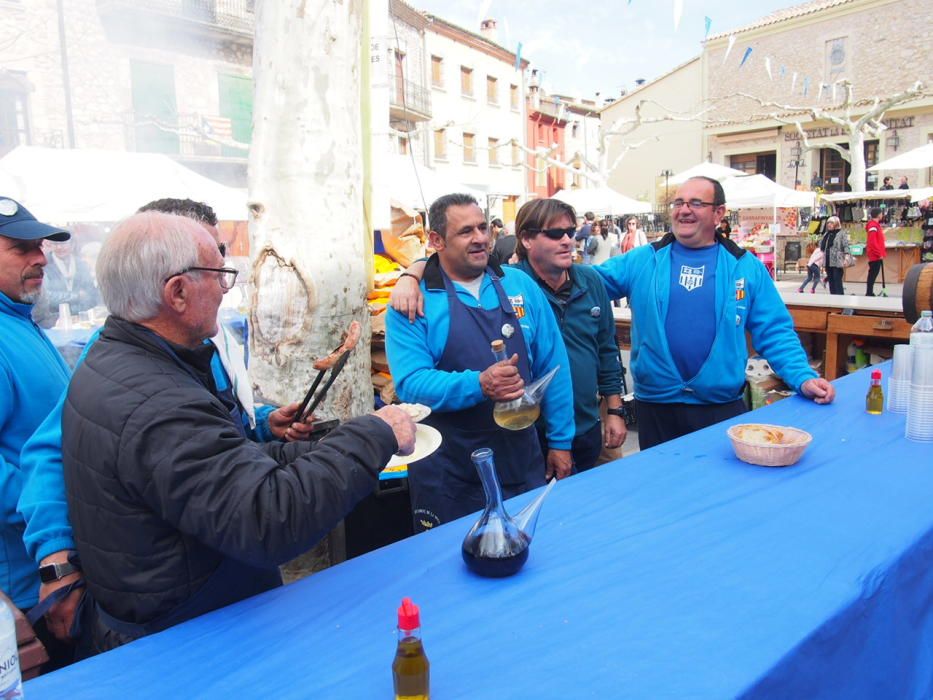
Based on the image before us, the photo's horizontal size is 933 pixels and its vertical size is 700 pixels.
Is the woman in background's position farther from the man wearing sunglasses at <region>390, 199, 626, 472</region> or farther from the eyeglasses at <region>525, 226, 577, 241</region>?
the eyeglasses at <region>525, 226, 577, 241</region>

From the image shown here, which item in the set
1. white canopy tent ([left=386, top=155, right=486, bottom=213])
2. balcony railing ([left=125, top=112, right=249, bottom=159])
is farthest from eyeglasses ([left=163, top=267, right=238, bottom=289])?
balcony railing ([left=125, top=112, right=249, bottom=159])

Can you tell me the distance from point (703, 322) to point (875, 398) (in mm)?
801

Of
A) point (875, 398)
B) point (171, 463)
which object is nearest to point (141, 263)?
point (171, 463)

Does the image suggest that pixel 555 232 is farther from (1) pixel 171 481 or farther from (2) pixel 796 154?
(2) pixel 796 154

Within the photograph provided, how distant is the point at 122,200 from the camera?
26.6 feet

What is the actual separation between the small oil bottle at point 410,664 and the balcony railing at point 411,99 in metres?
27.6

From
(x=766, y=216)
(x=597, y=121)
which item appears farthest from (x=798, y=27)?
(x=597, y=121)

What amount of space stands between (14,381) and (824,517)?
2416mm

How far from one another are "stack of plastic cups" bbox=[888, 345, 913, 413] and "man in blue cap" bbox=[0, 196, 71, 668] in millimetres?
3022

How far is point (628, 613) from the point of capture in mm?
1349

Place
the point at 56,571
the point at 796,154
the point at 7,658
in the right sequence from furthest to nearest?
the point at 796,154 → the point at 56,571 → the point at 7,658

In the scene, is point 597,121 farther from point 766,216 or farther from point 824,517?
point 824,517

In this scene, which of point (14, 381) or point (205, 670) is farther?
point (14, 381)

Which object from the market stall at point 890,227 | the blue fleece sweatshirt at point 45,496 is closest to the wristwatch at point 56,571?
the blue fleece sweatshirt at point 45,496
